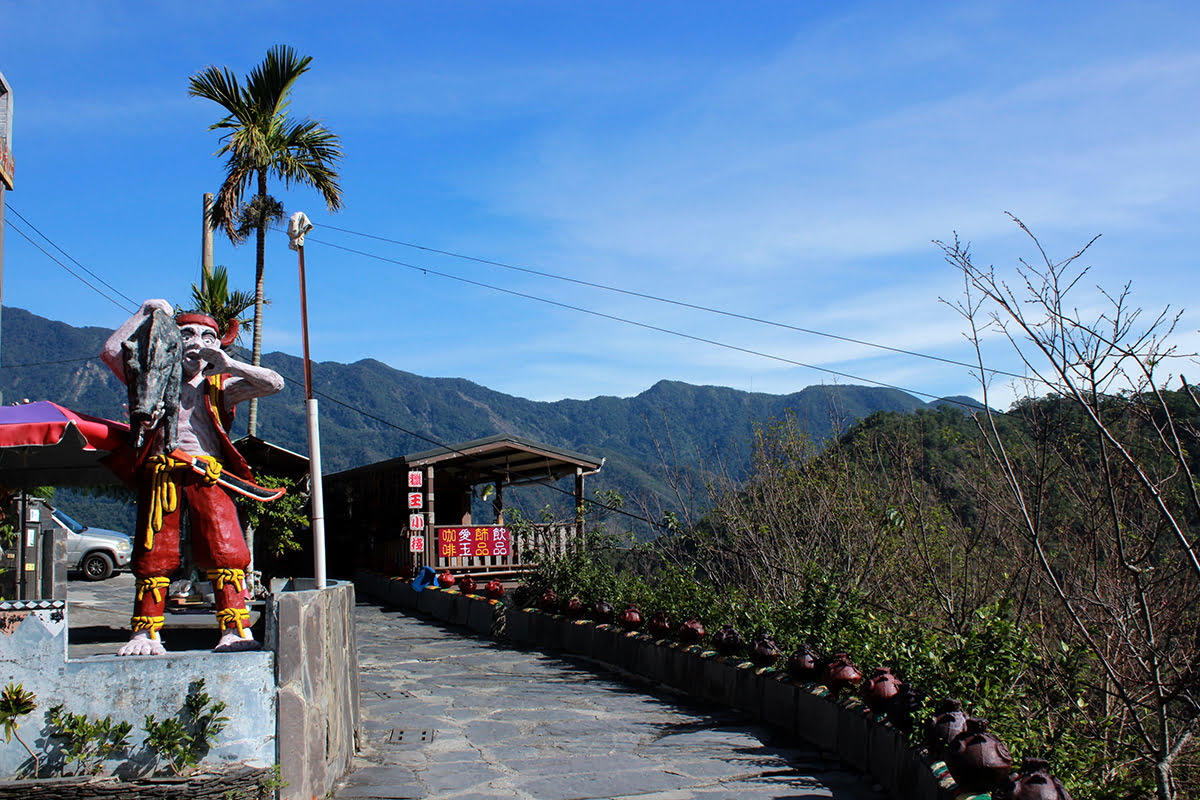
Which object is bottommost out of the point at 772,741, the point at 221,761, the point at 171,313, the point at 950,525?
the point at 772,741

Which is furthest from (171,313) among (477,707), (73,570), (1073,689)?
(73,570)

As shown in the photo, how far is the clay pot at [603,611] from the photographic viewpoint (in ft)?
39.3

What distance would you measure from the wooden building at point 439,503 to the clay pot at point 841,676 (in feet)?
29.5

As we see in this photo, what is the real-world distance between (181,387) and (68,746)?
7.63ft

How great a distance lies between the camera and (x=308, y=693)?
561cm

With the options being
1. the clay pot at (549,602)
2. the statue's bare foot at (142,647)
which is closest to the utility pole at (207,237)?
the clay pot at (549,602)

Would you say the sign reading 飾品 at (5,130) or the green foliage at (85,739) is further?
the sign reading 飾品 at (5,130)

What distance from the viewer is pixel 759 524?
1080 cm

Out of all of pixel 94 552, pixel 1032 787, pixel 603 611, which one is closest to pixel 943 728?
pixel 1032 787

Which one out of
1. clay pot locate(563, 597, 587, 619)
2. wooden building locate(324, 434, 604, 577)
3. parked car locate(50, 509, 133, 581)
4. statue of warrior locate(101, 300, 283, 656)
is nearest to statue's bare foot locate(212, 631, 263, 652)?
statue of warrior locate(101, 300, 283, 656)

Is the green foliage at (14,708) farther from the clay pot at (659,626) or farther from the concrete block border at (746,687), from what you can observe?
the clay pot at (659,626)

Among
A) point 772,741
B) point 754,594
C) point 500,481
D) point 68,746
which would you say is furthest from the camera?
point 500,481

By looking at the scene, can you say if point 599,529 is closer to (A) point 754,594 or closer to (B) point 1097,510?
(A) point 754,594

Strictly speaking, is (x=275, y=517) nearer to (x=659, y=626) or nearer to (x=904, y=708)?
(x=659, y=626)
